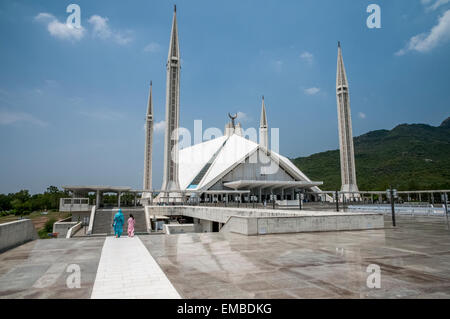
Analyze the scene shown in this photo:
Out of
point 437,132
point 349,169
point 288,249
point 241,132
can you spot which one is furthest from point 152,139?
point 437,132

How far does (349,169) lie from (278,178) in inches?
430

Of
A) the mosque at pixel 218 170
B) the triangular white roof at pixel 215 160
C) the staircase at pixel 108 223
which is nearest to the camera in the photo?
the staircase at pixel 108 223

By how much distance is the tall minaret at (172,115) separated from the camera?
38094mm

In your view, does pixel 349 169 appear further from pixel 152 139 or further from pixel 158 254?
pixel 158 254

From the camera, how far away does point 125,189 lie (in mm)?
29938

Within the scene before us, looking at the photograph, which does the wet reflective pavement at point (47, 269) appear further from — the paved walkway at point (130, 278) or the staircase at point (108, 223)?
the staircase at point (108, 223)

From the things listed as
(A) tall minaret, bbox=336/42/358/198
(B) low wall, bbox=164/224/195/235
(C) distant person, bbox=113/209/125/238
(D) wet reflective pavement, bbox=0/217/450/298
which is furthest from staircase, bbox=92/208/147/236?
(A) tall minaret, bbox=336/42/358/198


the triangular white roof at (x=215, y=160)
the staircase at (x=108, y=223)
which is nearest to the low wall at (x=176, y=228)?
the staircase at (x=108, y=223)

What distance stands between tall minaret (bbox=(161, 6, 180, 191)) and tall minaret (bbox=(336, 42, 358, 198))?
25.8 metres

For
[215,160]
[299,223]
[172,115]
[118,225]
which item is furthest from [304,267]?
[215,160]

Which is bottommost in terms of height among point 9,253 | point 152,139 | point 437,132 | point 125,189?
point 9,253

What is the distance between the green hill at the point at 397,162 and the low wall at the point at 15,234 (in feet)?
172

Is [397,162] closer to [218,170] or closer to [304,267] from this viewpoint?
[218,170]

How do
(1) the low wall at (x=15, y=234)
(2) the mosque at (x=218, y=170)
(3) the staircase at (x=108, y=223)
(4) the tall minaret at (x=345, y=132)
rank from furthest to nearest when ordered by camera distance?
1. (4) the tall minaret at (x=345, y=132)
2. (2) the mosque at (x=218, y=170)
3. (3) the staircase at (x=108, y=223)
4. (1) the low wall at (x=15, y=234)
